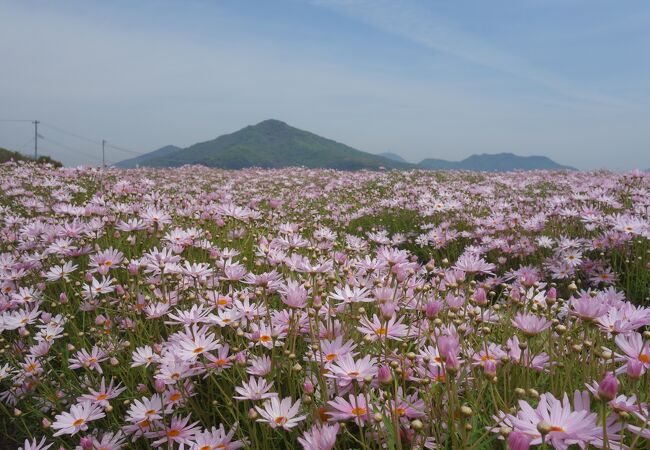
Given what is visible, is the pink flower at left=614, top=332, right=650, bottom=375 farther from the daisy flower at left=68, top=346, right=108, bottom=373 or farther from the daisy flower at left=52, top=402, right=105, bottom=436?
the daisy flower at left=68, top=346, right=108, bottom=373

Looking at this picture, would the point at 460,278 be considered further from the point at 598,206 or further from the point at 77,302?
the point at 598,206

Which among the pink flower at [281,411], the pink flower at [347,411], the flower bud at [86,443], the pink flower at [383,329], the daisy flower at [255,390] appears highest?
the pink flower at [383,329]

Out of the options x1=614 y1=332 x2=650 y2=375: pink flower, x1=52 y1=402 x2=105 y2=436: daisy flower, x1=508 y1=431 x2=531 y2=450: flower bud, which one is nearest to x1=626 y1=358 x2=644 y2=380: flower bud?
x1=614 y1=332 x2=650 y2=375: pink flower

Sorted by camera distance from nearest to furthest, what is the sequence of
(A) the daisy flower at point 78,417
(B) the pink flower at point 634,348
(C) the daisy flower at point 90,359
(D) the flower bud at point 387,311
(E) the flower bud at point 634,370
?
(E) the flower bud at point 634,370, (B) the pink flower at point 634,348, (D) the flower bud at point 387,311, (A) the daisy flower at point 78,417, (C) the daisy flower at point 90,359

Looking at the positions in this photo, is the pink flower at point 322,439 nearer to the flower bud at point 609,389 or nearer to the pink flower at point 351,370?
the pink flower at point 351,370

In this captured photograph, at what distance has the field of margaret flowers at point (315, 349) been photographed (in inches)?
59.4

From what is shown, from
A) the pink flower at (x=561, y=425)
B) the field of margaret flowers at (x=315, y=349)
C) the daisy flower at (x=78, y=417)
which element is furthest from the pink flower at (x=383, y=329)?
the daisy flower at (x=78, y=417)

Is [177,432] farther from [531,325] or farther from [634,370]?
[634,370]

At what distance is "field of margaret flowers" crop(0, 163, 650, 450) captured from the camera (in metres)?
1.51

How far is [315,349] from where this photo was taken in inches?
72.3

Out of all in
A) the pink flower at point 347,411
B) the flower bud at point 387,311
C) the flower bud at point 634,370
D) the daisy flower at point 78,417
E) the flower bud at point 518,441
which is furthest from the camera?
the daisy flower at point 78,417

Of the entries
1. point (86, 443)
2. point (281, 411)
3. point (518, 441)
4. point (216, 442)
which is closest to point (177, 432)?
point (216, 442)

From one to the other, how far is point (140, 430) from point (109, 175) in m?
10.5

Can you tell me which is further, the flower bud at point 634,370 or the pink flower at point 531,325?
the pink flower at point 531,325
